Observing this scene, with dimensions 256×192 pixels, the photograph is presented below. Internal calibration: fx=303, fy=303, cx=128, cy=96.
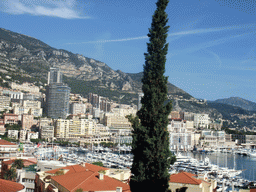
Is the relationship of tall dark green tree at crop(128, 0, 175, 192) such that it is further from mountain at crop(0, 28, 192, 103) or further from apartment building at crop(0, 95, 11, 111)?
mountain at crop(0, 28, 192, 103)

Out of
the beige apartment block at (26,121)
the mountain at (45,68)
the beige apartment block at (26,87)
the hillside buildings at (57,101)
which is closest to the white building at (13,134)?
the beige apartment block at (26,121)

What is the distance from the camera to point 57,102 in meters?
106

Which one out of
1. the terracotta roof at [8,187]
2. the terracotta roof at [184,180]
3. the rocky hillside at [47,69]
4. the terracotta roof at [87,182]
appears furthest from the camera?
the rocky hillside at [47,69]

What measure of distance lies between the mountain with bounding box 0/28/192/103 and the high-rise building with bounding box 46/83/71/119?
3007 cm

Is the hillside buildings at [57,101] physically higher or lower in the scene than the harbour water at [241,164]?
higher

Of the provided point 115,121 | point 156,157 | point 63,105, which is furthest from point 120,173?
point 115,121

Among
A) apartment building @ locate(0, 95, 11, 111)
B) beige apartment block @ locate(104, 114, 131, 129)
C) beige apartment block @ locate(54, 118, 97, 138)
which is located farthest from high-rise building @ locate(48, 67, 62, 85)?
beige apartment block @ locate(54, 118, 97, 138)

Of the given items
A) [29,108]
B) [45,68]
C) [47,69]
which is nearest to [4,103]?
[29,108]

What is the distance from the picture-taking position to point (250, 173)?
2025 inches

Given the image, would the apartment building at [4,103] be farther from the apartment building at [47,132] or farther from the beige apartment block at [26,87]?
the beige apartment block at [26,87]

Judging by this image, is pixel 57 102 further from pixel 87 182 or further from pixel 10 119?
pixel 87 182

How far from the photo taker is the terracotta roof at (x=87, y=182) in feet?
39.2

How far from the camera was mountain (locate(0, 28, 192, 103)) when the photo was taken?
475ft

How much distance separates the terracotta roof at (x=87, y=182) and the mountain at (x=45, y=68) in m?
123
